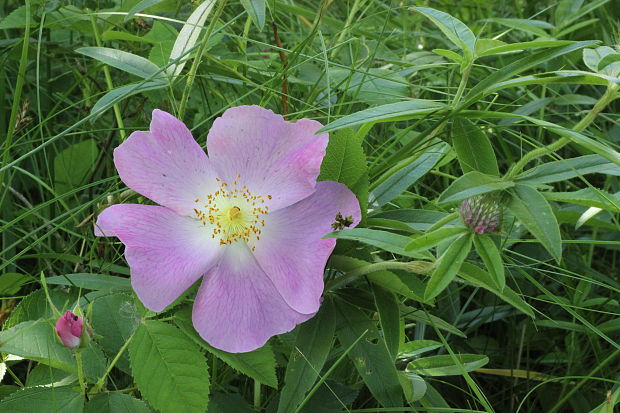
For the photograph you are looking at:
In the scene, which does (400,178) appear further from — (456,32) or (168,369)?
(168,369)

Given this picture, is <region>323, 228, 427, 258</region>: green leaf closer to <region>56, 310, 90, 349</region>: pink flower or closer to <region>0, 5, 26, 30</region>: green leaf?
<region>56, 310, 90, 349</region>: pink flower

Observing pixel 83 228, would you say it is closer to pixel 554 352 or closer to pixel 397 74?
pixel 397 74

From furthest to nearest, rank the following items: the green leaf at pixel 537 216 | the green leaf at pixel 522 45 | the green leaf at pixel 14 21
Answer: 1. the green leaf at pixel 14 21
2. the green leaf at pixel 522 45
3. the green leaf at pixel 537 216

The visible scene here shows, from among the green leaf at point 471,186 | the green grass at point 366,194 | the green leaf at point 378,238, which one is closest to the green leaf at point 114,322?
the green grass at point 366,194

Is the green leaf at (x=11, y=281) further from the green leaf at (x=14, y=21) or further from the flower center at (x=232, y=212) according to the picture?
the green leaf at (x=14, y=21)

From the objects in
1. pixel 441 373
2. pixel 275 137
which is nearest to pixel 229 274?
pixel 275 137

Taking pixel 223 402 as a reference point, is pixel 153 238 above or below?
above
